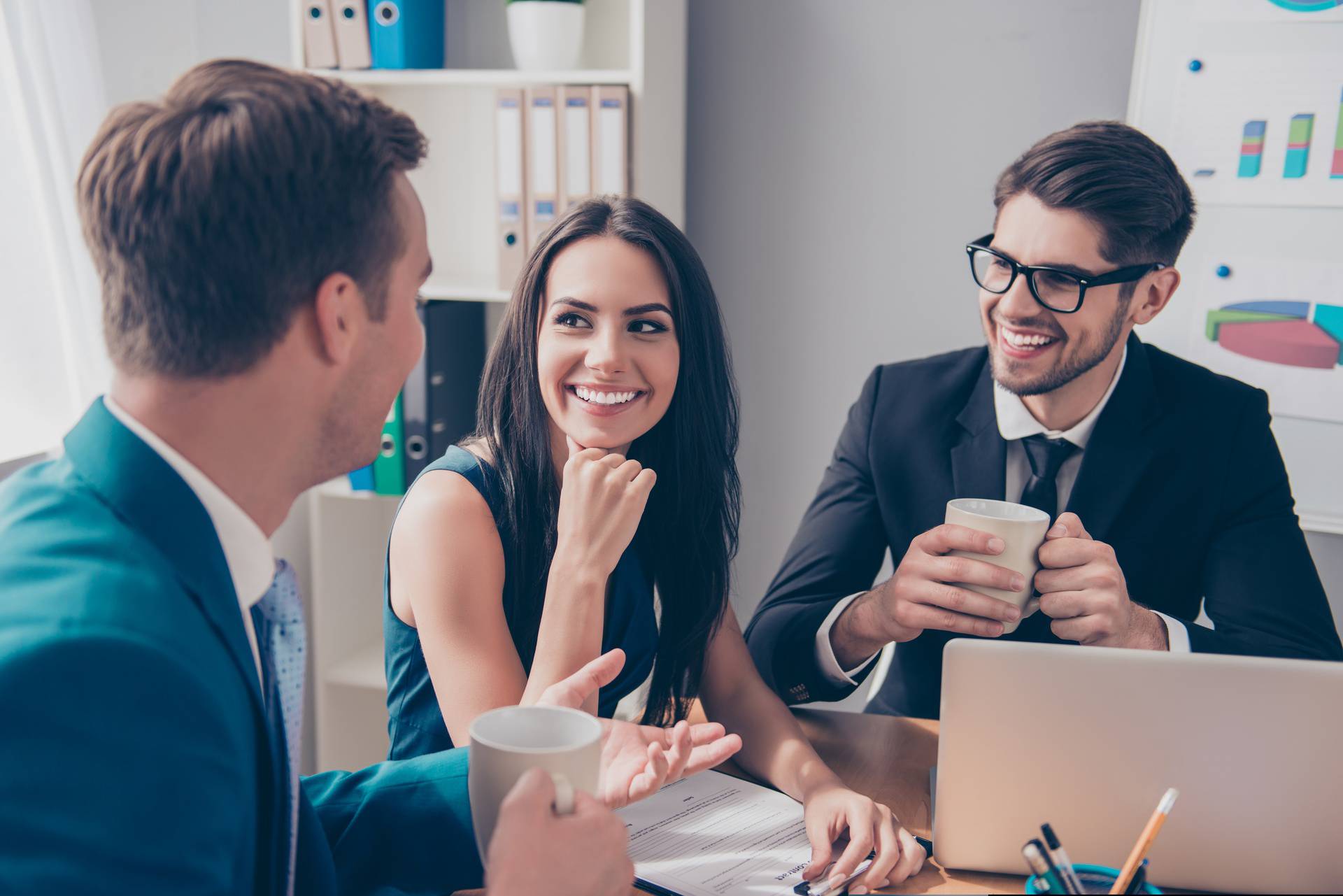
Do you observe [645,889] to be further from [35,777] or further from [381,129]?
[381,129]

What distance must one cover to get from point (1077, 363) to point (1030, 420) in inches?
4.9

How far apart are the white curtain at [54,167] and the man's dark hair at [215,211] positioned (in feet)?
5.01

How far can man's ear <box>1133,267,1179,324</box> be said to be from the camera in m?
1.69

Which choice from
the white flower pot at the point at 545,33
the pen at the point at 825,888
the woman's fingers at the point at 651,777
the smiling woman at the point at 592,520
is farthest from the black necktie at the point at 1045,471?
the white flower pot at the point at 545,33

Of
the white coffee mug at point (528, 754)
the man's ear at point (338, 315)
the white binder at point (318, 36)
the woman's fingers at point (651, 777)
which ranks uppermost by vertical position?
the white binder at point (318, 36)

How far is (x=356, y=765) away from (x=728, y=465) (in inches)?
66.8

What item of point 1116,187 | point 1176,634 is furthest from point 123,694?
point 1116,187

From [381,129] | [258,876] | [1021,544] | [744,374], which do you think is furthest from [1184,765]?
[744,374]

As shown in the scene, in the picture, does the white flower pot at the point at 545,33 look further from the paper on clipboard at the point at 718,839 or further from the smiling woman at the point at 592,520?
the paper on clipboard at the point at 718,839

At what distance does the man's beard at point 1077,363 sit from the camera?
1.67 m

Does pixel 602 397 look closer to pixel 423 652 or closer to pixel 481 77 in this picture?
pixel 423 652

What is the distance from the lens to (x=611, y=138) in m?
2.25

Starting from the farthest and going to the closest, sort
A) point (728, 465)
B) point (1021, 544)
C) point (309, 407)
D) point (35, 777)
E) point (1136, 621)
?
point (728, 465), point (1136, 621), point (1021, 544), point (309, 407), point (35, 777)

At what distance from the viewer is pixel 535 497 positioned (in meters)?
1.43
